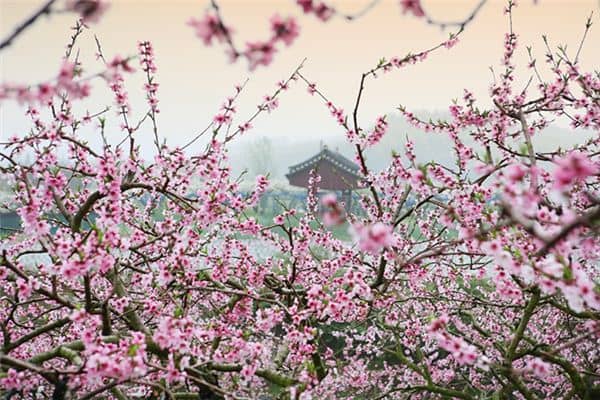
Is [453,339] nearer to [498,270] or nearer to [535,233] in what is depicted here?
[498,270]

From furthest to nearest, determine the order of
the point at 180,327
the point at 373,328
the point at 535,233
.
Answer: the point at 373,328 → the point at 180,327 → the point at 535,233

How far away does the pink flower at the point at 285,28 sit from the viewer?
1.95 metres

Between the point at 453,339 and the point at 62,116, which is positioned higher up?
the point at 62,116

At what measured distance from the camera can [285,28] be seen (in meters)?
1.97

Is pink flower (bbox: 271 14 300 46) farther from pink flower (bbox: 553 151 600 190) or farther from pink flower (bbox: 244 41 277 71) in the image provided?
pink flower (bbox: 553 151 600 190)

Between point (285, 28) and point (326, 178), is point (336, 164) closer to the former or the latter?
point (326, 178)

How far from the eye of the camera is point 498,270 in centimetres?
287

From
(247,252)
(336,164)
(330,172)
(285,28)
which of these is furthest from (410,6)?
(336,164)

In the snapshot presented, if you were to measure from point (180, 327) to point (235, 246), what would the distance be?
Answer: 6.75ft

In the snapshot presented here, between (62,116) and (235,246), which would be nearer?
(62,116)

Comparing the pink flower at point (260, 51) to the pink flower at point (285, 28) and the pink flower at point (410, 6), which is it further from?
the pink flower at point (410, 6)

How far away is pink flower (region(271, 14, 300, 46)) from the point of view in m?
1.95

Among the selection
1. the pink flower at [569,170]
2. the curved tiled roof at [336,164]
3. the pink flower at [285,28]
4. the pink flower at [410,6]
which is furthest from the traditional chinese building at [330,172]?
the pink flower at [569,170]

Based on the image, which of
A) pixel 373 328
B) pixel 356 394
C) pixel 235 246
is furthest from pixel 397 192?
pixel 356 394
